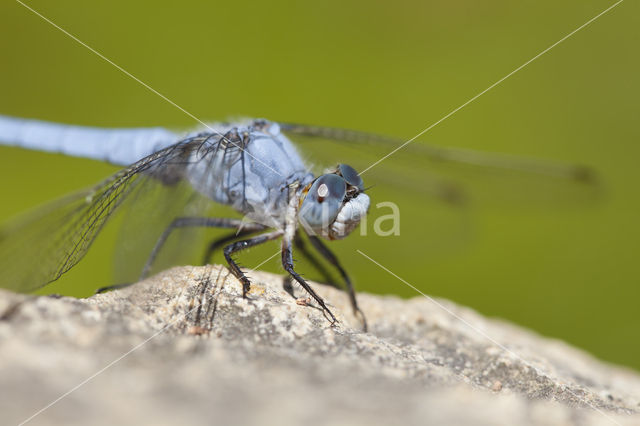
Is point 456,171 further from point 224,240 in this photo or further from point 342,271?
point 224,240

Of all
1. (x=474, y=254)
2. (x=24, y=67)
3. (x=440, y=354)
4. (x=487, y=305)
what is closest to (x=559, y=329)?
(x=487, y=305)

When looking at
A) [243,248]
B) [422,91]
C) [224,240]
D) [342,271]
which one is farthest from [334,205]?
[422,91]

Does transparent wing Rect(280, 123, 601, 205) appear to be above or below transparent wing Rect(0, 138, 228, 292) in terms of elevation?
above

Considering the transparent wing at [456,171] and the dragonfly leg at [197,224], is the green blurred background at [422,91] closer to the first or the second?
the transparent wing at [456,171]

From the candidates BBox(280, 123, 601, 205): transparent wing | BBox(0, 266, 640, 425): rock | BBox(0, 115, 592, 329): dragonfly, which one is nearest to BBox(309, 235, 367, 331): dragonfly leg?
BBox(0, 115, 592, 329): dragonfly

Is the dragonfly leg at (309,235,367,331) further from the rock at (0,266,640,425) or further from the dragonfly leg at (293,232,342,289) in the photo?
the rock at (0,266,640,425)

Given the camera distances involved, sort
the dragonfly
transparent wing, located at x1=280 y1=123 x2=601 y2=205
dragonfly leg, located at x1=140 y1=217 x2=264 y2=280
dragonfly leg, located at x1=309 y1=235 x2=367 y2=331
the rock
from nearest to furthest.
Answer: the rock
the dragonfly
dragonfly leg, located at x1=140 y1=217 x2=264 y2=280
dragonfly leg, located at x1=309 y1=235 x2=367 y2=331
transparent wing, located at x1=280 y1=123 x2=601 y2=205
